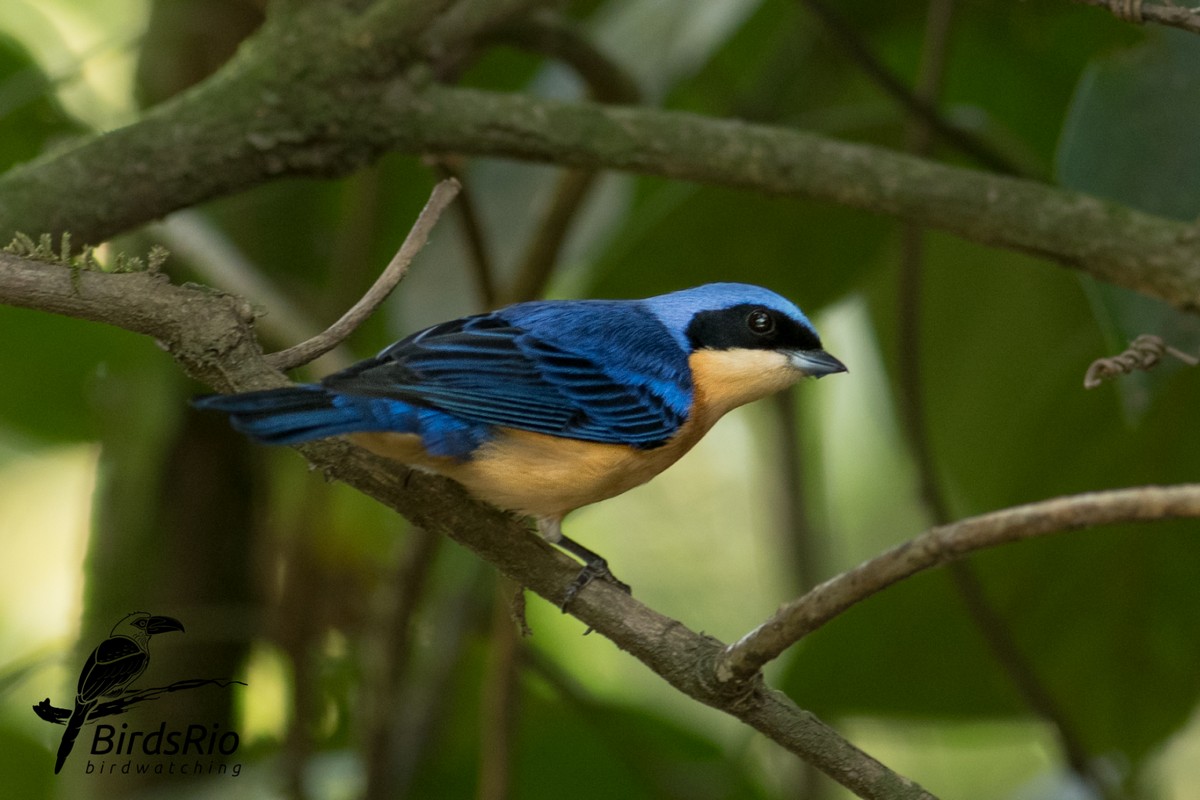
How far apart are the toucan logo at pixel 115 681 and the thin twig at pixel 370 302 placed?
0.92m

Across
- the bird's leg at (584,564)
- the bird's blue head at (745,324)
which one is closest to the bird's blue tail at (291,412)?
the bird's leg at (584,564)

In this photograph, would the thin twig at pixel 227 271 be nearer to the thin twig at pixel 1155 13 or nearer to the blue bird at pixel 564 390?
the blue bird at pixel 564 390

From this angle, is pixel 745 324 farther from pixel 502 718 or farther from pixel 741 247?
pixel 502 718

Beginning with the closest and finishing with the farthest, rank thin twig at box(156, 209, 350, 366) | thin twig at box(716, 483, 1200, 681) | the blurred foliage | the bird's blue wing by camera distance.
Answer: thin twig at box(716, 483, 1200, 681)
the bird's blue wing
thin twig at box(156, 209, 350, 366)
the blurred foliage

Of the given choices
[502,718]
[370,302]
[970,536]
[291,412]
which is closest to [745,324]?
[502,718]

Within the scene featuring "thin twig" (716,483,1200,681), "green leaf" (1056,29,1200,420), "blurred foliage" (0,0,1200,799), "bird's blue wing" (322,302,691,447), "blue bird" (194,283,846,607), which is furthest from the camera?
"blurred foliage" (0,0,1200,799)

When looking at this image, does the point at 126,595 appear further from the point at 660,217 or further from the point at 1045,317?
the point at 1045,317

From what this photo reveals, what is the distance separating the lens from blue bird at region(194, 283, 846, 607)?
7.18 ft

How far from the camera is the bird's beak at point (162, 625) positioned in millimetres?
3016

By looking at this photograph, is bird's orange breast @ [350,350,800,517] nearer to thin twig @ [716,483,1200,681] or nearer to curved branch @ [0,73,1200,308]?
curved branch @ [0,73,1200,308]

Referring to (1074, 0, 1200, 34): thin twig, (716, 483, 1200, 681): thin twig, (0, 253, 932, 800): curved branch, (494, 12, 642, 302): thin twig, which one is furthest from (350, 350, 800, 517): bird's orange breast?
(1074, 0, 1200, 34): thin twig

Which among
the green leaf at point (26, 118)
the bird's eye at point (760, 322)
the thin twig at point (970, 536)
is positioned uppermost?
the green leaf at point (26, 118)

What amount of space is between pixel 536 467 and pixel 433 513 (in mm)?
436

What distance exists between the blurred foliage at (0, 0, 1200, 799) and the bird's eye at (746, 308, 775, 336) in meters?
0.51
